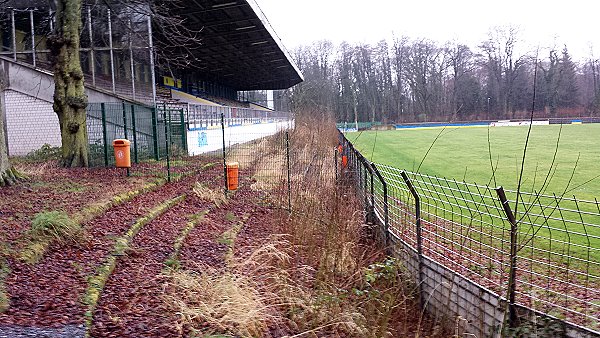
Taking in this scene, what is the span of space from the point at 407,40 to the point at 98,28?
83.7 meters

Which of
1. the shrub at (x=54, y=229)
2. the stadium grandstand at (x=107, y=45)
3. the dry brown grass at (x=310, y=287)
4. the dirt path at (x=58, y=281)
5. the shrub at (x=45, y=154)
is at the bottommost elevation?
the dry brown grass at (x=310, y=287)

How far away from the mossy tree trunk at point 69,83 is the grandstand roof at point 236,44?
31.7 ft

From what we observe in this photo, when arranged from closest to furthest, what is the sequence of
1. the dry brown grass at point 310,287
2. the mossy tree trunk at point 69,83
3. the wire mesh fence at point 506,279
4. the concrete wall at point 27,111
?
the wire mesh fence at point 506,279
the dry brown grass at point 310,287
the mossy tree trunk at point 69,83
the concrete wall at point 27,111

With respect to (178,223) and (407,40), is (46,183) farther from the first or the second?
(407,40)

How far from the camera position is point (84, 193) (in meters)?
9.64

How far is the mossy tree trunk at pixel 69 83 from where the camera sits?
13.4 meters

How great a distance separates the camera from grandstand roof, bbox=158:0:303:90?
2425 cm

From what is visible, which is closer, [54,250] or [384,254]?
[54,250]

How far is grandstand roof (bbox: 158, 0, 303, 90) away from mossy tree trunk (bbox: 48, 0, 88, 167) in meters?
9.67

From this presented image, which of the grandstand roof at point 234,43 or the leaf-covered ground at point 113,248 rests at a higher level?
the grandstand roof at point 234,43

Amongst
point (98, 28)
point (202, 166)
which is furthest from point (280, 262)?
point (98, 28)

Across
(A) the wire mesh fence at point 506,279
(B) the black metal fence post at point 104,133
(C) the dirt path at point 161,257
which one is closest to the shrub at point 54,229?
(C) the dirt path at point 161,257

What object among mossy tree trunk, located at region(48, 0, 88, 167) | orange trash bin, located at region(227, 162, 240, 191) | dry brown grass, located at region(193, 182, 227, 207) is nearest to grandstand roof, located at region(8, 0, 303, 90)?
mossy tree trunk, located at region(48, 0, 88, 167)

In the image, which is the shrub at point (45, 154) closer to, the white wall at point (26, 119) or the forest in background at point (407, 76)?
the white wall at point (26, 119)
